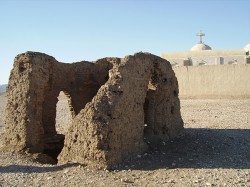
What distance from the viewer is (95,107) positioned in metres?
7.49

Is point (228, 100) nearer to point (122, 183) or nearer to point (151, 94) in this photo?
point (151, 94)

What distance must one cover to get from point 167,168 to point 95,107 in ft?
6.32

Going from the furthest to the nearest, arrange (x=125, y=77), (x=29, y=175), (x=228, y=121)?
1. (x=228, y=121)
2. (x=125, y=77)
3. (x=29, y=175)

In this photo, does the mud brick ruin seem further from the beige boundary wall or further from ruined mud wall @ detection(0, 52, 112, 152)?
the beige boundary wall

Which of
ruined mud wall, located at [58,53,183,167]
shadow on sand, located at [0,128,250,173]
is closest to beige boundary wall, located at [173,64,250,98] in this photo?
shadow on sand, located at [0,128,250,173]

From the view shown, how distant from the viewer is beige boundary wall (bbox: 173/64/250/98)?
24.6 metres

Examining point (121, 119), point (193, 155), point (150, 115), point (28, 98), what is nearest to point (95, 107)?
point (121, 119)

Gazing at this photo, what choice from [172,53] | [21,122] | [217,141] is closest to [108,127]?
[21,122]

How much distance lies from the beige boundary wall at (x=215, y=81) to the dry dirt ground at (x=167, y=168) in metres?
15.3

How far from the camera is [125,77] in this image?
8.11m

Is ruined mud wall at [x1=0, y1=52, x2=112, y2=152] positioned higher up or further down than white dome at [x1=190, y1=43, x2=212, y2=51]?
further down

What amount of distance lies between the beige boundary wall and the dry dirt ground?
15284mm

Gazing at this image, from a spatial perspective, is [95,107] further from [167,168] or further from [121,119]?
[167,168]

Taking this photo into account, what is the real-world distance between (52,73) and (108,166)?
11.7 ft
